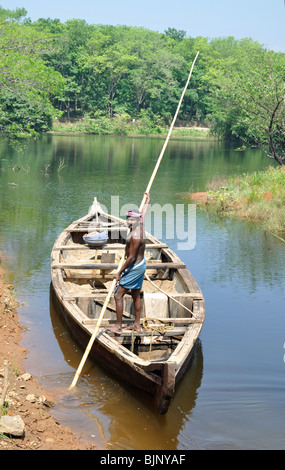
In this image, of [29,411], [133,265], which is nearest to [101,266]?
[133,265]

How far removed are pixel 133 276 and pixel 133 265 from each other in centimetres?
18

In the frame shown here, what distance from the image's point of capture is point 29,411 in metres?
6.32

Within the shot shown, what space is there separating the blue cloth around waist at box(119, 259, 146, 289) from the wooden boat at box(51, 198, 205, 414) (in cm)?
61

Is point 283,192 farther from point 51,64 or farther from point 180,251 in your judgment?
point 51,64

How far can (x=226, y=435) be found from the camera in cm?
669

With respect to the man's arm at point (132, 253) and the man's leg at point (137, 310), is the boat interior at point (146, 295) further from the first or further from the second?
the man's arm at point (132, 253)

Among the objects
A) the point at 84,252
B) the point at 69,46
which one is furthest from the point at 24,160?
the point at 69,46

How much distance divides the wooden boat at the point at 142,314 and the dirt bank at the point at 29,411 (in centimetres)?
106

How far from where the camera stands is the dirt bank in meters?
5.67

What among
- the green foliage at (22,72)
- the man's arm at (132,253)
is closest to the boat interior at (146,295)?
the man's arm at (132,253)

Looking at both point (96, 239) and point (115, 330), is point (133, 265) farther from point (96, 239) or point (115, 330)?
point (96, 239)

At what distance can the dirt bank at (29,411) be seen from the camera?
5.67 meters

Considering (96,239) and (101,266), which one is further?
(96,239)

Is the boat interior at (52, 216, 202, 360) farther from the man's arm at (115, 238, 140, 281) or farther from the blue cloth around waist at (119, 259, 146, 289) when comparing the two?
the man's arm at (115, 238, 140, 281)
